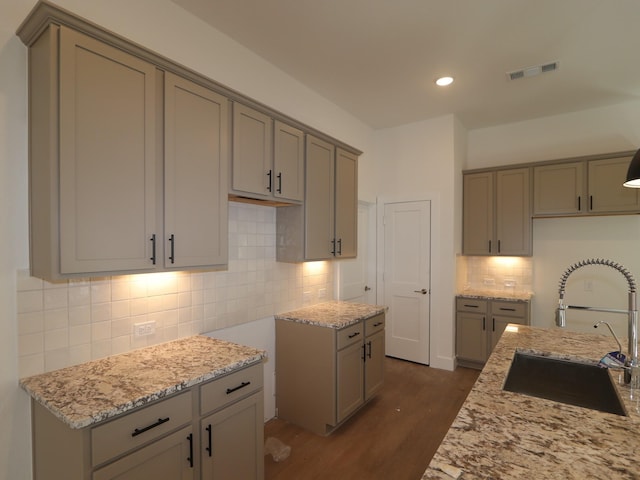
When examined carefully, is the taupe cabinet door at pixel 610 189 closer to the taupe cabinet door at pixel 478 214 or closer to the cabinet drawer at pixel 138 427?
the taupe cabinet door at pixel 478 214

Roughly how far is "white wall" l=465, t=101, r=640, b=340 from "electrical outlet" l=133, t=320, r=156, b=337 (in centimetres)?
438

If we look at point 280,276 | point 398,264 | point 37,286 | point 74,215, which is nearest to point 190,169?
point 74,215

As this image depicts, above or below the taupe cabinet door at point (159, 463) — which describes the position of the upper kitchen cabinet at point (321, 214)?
above

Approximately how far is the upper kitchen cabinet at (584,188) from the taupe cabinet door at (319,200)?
2628 mm

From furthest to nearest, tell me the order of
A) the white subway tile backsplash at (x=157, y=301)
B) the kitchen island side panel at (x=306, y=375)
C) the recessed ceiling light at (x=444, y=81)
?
the recessed ceiling light at (x=444, y=81) → the kitchen island side panel at (x=306, y=375) → the white subway tile backsplash at (x=157, y=301)

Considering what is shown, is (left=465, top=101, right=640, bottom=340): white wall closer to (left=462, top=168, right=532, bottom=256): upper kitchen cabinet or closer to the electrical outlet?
(left=462, top=168, right=532, bottom=256): upper kitchen cabinet

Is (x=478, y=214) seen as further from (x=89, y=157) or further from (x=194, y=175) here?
(x=89, y=157)

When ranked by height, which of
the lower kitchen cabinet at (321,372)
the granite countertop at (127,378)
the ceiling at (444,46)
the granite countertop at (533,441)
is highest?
the ceiling at (444,46)

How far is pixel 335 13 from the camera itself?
7.56 ft

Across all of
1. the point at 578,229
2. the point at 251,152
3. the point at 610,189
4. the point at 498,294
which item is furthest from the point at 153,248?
the point at 578,229

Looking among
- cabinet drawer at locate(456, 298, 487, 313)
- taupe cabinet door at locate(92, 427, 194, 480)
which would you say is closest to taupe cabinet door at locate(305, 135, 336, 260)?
taupe cabinet door at locate(92, 427, 194, 480)

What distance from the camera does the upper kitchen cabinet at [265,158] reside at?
2.22 meters

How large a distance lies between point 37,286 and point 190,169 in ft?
3.08

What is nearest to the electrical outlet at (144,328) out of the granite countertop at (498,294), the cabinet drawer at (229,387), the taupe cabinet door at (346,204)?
the cabinet drawer at (229,387)
